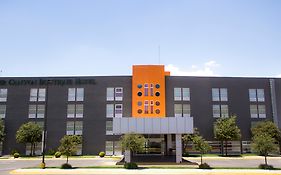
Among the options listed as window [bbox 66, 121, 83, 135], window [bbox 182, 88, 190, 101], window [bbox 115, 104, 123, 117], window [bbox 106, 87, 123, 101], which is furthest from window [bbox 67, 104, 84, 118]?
window [bbox 182, 88, 190, 101]

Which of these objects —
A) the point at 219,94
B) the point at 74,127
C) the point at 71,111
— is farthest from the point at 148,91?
the point at 74,127

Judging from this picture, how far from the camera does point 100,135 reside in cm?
5228

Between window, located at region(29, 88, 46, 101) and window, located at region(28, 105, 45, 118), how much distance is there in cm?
154

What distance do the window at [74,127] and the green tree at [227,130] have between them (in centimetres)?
2472

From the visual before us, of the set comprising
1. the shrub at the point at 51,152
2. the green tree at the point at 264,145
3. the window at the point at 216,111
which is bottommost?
the shrub at the point at 51,152

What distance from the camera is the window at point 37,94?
54250 millimetres

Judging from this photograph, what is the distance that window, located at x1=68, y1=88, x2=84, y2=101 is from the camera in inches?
2120

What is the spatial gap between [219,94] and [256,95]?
24.5 feet

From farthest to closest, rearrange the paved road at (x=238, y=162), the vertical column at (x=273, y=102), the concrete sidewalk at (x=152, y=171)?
the vertical column at (x=273, y=102) < the paved road at (x=238, y=162) < the concrete sidewalk at (x=152, y=171)

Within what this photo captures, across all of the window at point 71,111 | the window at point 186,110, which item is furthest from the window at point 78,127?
the window at point 186,110

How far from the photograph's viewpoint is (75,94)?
54.1 metres

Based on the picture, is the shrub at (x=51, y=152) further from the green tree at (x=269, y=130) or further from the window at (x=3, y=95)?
the green tree at (x=269, y=130)

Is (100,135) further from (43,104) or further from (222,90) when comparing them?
(222,90)

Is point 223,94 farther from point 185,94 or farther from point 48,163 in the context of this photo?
point 48,163
